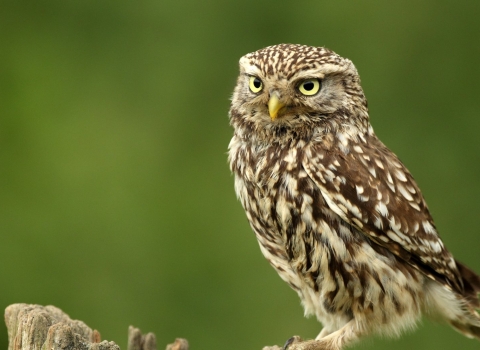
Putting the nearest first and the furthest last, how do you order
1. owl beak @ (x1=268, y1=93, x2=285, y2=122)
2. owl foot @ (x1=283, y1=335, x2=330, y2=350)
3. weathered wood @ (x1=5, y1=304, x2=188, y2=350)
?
weathered wood @ (x1=5, y1=304, x2=188, y2=350), owl beak @ (x1=268, y1=93, x2=285, y2=122), owl foot @ (x1=283, y1=335, x2=330, y2=350)

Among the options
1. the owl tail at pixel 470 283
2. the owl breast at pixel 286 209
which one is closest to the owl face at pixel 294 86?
the owl breast at pixel 286 209

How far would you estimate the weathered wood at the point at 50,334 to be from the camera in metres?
2.86

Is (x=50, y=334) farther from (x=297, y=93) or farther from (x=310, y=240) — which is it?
(x=297, y=93)

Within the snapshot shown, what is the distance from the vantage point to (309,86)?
3.45m

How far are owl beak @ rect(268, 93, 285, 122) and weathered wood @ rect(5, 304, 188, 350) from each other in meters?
0.96

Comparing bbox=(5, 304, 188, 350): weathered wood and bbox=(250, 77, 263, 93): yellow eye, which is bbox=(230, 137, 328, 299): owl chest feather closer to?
bbox=(250, 77, 263, 93): yellow eye

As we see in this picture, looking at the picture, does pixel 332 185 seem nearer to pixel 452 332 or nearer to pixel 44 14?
pixel 452 332

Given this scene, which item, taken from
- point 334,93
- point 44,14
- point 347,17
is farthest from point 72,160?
point 334,93

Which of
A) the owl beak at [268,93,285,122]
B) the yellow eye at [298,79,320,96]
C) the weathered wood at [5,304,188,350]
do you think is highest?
the yellow eye at [298,79,320,96]

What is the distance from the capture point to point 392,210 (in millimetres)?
3480

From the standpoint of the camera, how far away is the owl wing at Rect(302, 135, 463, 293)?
337 cm

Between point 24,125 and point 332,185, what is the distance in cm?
299

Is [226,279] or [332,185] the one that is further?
[226,279]

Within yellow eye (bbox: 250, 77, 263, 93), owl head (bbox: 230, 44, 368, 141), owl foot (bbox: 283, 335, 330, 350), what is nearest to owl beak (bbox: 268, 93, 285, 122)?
owl head (bbox: 230, 44, 368, 141)
